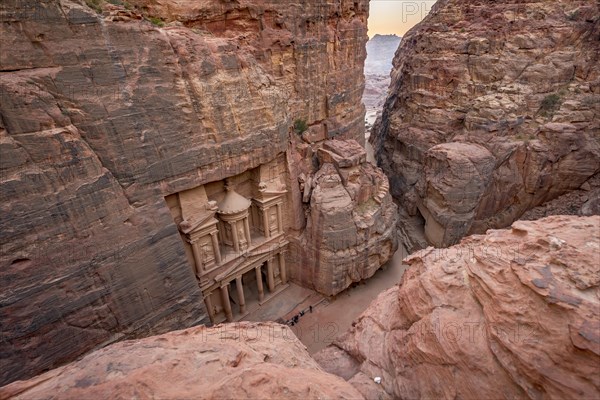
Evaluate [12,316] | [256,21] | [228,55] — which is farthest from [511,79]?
[12,316]

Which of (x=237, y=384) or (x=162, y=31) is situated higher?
(x=162, y=31)

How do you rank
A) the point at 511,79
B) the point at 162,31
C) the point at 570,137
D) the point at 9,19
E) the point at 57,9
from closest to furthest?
the point at 9,19
the point at 57,9
the point at 162,31
the point at 570,137
the point at 511,79

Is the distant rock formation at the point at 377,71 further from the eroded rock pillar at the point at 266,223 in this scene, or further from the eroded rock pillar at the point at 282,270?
the eroded rock pillar at the point at 266,223

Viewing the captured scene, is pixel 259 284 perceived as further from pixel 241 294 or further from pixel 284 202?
pixel 284 202

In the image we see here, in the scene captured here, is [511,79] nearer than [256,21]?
No

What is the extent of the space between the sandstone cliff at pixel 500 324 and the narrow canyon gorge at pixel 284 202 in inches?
1.3

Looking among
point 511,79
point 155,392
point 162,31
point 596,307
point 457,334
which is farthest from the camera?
point 511,79

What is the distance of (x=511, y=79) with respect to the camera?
19625mm

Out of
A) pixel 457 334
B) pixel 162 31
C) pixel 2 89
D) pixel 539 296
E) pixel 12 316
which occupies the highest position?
pixel 162 31

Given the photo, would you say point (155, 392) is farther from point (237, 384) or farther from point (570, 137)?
point (570, 137)

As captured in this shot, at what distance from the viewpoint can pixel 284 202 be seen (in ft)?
51.5

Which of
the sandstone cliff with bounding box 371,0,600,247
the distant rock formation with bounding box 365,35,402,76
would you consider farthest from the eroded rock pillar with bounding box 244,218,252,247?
the distant rock formation with bounding box 365,35,402,76

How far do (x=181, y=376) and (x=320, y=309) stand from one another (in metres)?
11.6

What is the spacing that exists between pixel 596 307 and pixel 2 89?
39.9 ft
